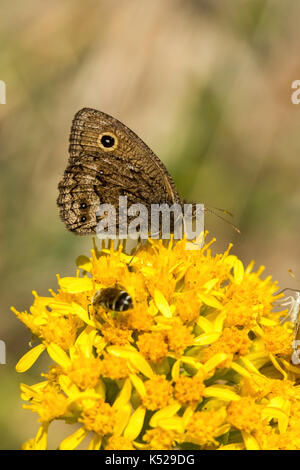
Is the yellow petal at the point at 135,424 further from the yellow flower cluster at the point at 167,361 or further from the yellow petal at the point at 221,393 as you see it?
the yellow petal at the point at 221,393

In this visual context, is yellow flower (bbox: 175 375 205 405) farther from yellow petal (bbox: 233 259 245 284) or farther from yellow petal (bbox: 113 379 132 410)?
yellow petal (bbox: 233 259 245 284)

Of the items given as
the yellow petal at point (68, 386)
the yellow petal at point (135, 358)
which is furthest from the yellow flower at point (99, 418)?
the yellow petal at point (135, 358)

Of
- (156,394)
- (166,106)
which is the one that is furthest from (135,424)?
(166,106)

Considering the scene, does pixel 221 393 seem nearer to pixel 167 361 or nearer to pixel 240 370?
pixel 240 370

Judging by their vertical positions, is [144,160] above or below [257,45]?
below

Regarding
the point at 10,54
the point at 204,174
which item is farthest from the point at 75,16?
the point at 204,174

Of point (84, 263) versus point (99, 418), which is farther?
point (84, 263)
